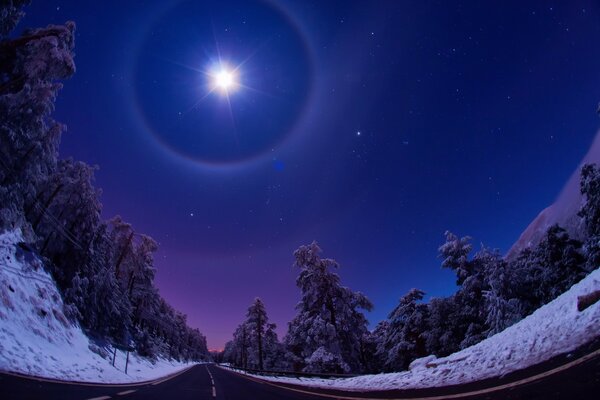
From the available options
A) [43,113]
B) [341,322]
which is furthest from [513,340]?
[43,113]

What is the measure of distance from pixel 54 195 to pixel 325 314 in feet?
83.8

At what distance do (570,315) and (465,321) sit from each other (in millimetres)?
20994

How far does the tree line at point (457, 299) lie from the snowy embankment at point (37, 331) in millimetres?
13638

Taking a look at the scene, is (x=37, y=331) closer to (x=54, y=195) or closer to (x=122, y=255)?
(x=54, y=195)

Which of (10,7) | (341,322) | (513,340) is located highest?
(10,7)

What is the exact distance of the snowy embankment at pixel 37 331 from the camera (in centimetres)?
1095

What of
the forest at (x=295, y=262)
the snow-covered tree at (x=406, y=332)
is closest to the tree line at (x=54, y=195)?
Result: the forest at (x=295, y=262)

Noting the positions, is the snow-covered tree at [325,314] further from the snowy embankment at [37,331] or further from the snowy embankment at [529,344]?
the snowy embankment at [529,344]

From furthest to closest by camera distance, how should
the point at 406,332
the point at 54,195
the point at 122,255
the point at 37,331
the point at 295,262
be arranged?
the point at 122,255 → the point at 406,332 → the point at 295,262 → the point at 54,195 → the point at 37,331

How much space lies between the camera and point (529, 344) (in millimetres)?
6418

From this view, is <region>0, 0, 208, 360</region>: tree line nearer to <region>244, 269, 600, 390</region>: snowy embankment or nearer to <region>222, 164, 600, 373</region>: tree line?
<region>222, 164, 600, 373</region>: tree line

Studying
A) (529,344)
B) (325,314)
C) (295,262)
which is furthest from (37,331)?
(529,344)

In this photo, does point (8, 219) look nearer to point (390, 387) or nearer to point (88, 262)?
point (88, 262)

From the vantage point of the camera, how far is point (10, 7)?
15.0 meters
